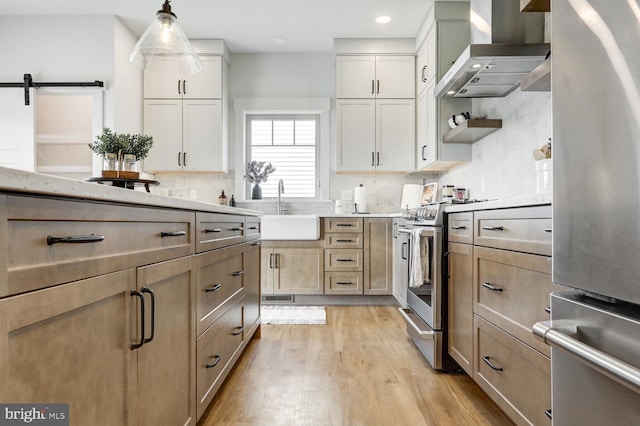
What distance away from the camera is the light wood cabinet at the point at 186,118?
13.6ft

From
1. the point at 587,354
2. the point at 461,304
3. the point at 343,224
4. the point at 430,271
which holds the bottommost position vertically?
the point at 461,304

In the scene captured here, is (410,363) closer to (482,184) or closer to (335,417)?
(335,417)

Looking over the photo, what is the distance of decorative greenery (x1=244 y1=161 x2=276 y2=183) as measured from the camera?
14.3 ft

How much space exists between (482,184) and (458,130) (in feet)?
1.72

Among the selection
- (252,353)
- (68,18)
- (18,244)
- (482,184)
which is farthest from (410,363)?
(68,18)

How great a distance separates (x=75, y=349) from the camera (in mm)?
728

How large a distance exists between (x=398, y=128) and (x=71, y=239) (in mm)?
3805

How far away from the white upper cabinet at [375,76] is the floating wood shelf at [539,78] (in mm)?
2182

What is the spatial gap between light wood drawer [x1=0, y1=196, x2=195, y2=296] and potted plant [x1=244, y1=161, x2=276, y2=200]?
10.7ft

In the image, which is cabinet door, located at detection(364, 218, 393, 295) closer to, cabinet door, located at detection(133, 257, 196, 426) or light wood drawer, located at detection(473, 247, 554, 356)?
light wood drawer, located at detection(473, 247, 554, 356)

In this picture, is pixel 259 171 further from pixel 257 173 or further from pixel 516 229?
pixel 516 229

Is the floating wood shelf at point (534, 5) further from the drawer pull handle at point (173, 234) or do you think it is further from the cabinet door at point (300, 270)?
the cabinet door at point (300, 270)

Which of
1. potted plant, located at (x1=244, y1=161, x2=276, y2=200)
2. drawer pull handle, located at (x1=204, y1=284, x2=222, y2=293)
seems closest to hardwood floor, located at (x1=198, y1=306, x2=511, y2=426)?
drawer pull handle, located at (x1=204, y1=284, x2=222, y2=293)

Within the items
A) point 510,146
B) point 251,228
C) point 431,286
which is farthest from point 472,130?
point 251,228
